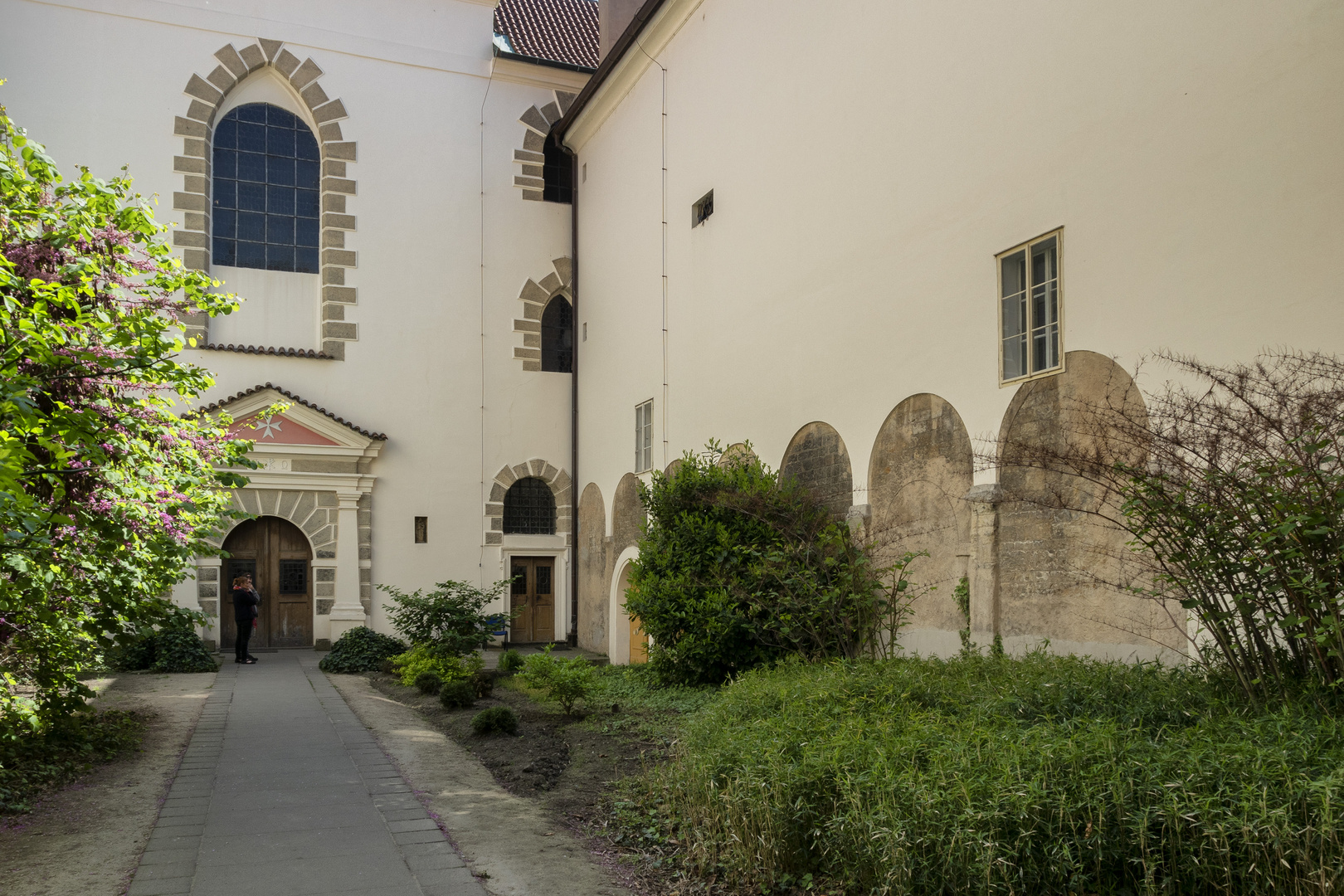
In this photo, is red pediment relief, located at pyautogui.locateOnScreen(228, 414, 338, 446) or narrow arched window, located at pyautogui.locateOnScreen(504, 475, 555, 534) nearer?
red pediment relief, located at pyautogui.locateOnScreen(228, 414, 338, 446)

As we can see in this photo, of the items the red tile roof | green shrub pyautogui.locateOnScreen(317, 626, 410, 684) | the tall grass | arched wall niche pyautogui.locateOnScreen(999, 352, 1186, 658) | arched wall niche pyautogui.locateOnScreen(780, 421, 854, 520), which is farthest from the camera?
the red tile roof

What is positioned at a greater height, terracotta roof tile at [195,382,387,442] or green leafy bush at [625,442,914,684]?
terracotta roof tile at [195,382,387,442]

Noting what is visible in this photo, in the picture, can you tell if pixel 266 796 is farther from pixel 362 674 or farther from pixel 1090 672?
pixel 362 674

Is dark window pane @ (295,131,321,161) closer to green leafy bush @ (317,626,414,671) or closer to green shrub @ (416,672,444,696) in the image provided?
green leafy bush @ (317,626,414,671)

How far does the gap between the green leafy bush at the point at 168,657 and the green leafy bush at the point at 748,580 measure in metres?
6.93

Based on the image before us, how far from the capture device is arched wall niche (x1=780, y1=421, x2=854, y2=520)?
10977 mm

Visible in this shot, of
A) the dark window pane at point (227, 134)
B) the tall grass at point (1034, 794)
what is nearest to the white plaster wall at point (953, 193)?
the tall grass at point (1034, 794)

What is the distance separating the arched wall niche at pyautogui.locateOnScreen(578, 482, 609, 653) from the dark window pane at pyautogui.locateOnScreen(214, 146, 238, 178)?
839 cm

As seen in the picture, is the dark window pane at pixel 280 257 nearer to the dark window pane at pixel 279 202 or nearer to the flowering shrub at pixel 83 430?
the dark window pane at pixel 279 202

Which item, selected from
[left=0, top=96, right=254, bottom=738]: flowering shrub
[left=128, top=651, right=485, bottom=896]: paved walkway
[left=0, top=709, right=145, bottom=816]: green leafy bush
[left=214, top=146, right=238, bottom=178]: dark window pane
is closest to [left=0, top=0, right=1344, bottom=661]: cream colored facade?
[left=214, top=146, right=238, bottom=178]: dark window pane

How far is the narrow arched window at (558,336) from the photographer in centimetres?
2016

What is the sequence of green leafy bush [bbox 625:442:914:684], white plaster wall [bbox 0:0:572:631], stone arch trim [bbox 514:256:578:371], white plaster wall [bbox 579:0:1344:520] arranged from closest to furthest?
white plaster wall [bbox 579:0:1344:520] < green leafy bush [bbox 625:442:914:684] < white plaster wall [bbox 0:0:572:631] < stone arch trim [bbox 514:256:578:371]

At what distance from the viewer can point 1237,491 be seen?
16.8ft

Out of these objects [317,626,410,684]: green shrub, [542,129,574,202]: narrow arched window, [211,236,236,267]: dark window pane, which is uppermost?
[542,129,574,202]: narrow arched window
